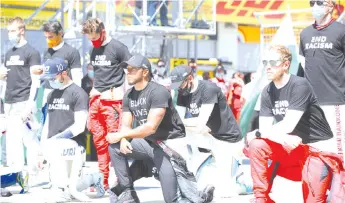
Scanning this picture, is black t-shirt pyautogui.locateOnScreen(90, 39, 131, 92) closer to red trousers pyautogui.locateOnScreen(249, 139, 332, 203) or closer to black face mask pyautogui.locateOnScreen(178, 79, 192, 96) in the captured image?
black face mask pyautogui.locateOnScreen(178, 79, 192, 96)

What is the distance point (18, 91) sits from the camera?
33.8 ft

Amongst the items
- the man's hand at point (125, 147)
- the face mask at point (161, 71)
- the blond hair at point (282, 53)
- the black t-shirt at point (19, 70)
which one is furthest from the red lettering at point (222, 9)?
the blond hair at point (282, 53)

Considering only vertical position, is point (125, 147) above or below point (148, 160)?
above

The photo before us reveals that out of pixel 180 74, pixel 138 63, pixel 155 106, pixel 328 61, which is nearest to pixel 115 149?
pixel 155 106

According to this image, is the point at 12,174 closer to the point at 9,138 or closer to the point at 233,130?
the point at 9,138

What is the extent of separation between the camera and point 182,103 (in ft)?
29.8

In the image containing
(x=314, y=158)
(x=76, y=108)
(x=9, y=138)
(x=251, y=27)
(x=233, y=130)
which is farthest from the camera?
(x=251, y=27)

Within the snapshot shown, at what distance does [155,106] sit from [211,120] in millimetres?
1740

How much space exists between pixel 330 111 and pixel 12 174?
368cm

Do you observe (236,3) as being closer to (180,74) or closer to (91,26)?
(91,26)

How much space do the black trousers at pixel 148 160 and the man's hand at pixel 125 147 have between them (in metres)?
0.10

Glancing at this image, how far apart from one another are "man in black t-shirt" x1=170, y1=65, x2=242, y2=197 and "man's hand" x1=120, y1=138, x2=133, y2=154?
1391 millimetres

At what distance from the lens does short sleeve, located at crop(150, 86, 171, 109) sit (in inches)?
292

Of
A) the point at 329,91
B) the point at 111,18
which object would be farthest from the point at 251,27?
the point at 329,91
